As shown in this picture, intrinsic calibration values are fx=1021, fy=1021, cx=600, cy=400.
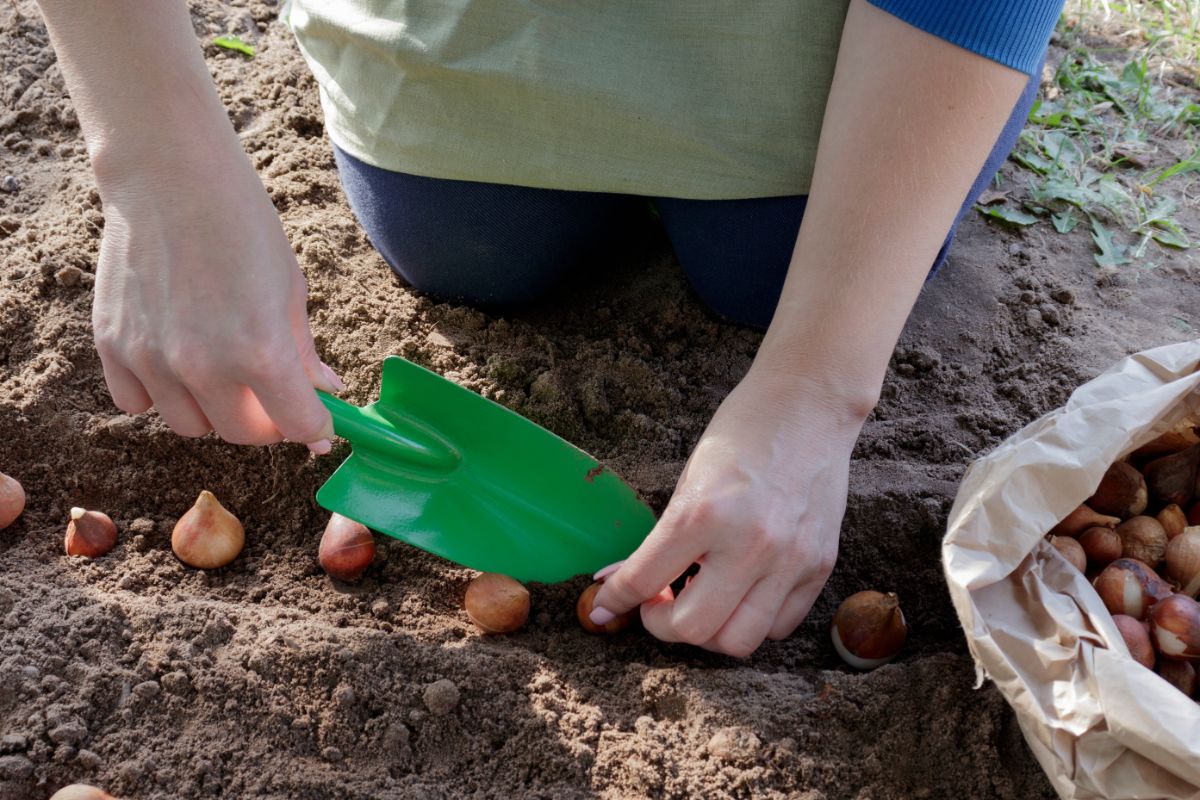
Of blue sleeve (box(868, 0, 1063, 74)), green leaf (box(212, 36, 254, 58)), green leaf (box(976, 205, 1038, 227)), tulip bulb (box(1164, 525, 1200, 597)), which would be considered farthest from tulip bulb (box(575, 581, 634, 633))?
green leaf (box(212, 36, 254, 58))

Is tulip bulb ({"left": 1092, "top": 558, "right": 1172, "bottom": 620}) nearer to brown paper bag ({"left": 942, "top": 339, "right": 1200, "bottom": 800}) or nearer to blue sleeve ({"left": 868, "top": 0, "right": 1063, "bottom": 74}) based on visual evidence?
brown paper bag ({"left": 942, "top": 339, "right": 1200, "bottom": 800})

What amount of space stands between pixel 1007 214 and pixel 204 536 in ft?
4.88

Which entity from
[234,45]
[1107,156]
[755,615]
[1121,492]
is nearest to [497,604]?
[755,615]

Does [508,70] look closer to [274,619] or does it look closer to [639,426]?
[639,426]

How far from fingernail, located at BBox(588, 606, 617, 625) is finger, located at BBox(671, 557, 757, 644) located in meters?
0.11

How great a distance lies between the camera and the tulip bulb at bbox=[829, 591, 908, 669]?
3.74 feet

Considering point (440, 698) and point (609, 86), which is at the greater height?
point (609, 86)

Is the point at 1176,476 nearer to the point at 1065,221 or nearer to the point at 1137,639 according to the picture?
the point at 1137,639

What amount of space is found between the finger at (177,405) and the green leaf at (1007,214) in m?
1.45

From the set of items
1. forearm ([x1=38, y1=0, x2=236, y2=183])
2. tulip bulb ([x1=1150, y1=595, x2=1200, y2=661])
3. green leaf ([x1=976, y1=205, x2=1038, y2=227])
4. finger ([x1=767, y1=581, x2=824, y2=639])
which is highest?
forearm ([x1=38, y1=0, x2=236, y2=183])

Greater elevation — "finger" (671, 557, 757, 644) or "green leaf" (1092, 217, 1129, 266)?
"green leaf" (1092, 217, 1129, 266)

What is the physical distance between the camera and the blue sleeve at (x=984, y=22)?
105 centimetres

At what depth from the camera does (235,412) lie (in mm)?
1045

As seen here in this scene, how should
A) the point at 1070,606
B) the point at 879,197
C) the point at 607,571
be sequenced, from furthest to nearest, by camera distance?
1. the point at 607,571
2. the point at 879,197
3. the point at 1070,606
